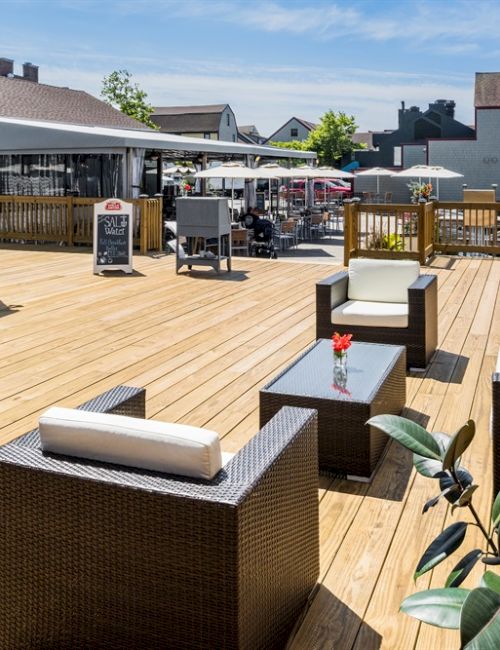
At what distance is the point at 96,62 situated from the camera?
43.2 m

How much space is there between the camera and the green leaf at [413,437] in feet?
4.12

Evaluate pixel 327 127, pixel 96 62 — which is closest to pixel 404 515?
pixel 96 62

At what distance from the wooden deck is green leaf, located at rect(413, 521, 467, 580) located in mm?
1171

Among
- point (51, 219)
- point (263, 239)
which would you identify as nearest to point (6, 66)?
point (51, 219)

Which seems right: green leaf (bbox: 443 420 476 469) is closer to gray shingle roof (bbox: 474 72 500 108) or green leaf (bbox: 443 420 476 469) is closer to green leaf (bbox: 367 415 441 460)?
green leaf (bbox: 367 415 441 460)

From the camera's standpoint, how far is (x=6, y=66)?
139 ft

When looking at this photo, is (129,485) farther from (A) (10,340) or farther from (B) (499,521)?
(A) (10,340)

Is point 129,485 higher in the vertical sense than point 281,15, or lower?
lower

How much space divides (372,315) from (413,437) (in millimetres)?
4270

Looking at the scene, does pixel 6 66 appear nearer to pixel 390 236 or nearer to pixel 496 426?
pixel 390 236

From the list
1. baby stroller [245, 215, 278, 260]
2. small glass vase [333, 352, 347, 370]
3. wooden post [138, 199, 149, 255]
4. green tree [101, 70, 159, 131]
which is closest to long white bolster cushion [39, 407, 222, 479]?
small glass vase [333, 352, 347, 370]

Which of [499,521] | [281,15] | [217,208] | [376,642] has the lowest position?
[376,642]

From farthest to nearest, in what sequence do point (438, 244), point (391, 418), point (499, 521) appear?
point (438, 244) < point (391, 418) < point (499, 521)

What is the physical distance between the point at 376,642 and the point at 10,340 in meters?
4.88
